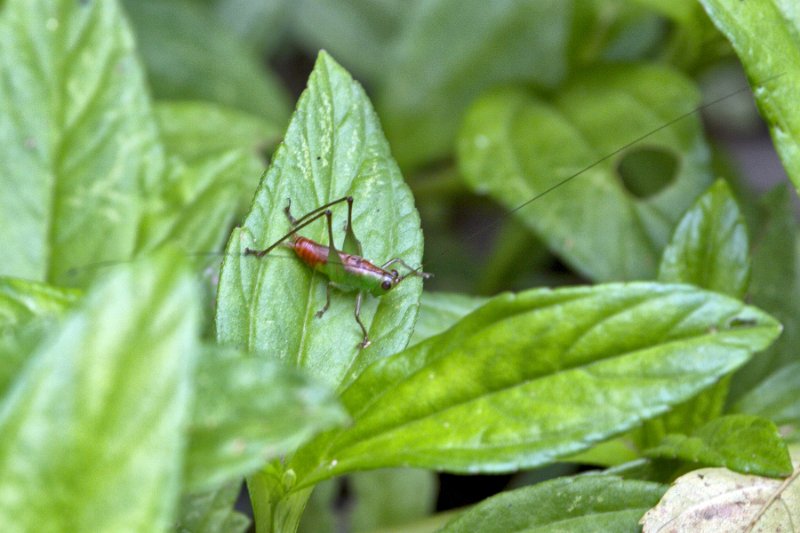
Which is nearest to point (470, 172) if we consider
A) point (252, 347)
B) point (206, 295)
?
point (206, 295)

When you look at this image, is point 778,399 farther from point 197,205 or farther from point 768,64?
point 197,205

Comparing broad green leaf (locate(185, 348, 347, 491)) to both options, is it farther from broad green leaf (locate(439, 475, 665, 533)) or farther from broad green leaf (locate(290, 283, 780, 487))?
broad green leaf (locate(439, 475, 665, 533))

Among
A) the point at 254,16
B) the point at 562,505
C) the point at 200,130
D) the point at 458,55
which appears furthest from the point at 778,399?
the point at 254,16

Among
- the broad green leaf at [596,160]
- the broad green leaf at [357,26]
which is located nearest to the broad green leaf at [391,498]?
the broad green leaf at [596,160]

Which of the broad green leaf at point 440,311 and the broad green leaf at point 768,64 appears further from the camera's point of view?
the broad green leaf at point 440,311

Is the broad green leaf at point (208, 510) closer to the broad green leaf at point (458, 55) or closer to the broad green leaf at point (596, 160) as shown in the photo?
the broad green leaf at point (596, 160)

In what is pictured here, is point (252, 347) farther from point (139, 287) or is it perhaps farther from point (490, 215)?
point (490, 215)
